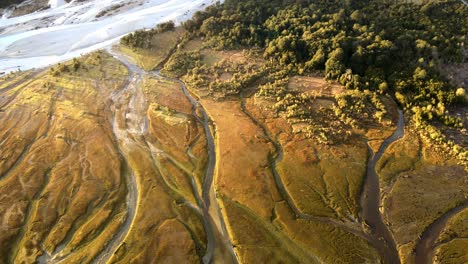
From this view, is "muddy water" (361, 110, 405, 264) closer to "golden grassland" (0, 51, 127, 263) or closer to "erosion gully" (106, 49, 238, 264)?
"erosion gully" (106, 49, 238, 264)

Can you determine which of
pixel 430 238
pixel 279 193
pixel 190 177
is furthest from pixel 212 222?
pixel 430 238

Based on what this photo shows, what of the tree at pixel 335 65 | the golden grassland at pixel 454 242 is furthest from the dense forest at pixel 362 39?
the golden grassland at pixel 454 242

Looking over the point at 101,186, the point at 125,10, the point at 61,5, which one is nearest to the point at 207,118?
the point at 101,186

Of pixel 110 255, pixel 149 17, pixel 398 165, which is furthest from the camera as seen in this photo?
pixel 149 17

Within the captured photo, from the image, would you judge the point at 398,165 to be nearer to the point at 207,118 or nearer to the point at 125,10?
the point at 207,118

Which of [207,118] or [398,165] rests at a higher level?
[207,118]

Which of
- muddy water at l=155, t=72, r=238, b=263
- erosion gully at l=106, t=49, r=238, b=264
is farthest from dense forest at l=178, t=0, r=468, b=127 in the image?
muddy water at l=155, t=72, r=238, b=263

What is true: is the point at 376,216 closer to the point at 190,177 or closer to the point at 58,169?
the point at 190,177
